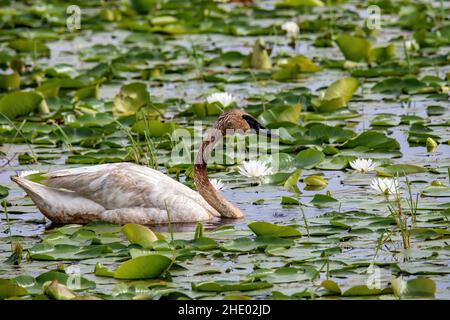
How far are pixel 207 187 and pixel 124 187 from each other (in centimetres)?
66

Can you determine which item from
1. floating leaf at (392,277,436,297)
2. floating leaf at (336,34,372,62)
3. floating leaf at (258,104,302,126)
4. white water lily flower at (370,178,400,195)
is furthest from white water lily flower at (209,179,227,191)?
floating leaf at (336,34,372,62)

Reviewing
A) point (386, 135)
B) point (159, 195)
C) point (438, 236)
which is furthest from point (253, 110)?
point (438, 236)

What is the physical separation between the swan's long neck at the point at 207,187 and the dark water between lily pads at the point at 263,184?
0.14 m

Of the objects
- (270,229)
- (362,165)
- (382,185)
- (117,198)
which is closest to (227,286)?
(270,229)

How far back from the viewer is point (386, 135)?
11422 mm

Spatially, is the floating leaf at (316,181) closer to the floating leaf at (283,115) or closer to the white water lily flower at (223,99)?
the floating leaf at (283,115)

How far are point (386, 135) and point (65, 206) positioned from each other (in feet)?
11.8

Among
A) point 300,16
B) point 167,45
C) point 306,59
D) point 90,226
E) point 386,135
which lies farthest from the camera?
point 300,16

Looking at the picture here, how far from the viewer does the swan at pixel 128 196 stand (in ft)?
30.3

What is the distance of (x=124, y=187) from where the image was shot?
934cm

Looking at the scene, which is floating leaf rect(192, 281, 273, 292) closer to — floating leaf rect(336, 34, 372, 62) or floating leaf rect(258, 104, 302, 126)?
floating leaf rect(258, 104, 302, 126)

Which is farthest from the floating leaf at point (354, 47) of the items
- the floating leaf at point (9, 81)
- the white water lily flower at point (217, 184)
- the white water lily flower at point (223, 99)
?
the white water lily flower at point (217, 184)

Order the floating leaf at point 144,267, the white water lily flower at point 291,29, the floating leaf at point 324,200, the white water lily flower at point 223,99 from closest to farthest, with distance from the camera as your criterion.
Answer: the floating leaf at point 144,267, the floating leaf at point 324,200, the white water lily flower at point 223,99, the white water lily flower at point 291,29

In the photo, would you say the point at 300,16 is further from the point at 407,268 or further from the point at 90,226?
the point at 407,268
